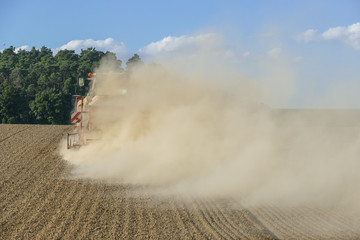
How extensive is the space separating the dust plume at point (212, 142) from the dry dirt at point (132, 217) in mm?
946

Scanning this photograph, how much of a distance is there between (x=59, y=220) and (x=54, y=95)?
35.5m

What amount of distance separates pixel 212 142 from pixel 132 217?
5.51 m

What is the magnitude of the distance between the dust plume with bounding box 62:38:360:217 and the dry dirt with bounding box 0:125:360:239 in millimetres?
946

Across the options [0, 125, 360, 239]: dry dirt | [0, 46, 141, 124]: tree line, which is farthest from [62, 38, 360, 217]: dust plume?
[0, 46, 141, 124]: tree line

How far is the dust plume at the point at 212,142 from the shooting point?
1038 centimetres

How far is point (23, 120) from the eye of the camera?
136 feet

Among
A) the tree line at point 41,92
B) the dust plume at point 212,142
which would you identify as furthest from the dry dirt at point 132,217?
the tree line at point 41,92

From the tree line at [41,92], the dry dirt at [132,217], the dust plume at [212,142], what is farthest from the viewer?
the tree line at [41,92]

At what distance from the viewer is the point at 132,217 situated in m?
7.63

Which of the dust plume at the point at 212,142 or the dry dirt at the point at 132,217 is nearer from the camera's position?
the dry dirt at the point at 132,217

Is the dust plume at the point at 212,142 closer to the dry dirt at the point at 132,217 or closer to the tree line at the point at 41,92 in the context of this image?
the dry dirt at the point at 132,217

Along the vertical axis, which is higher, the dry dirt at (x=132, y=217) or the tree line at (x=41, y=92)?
the tree line at (x=41, y=92)

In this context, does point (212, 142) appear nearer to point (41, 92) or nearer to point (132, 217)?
point (132, 217)

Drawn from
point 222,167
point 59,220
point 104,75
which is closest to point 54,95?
point 104,75
